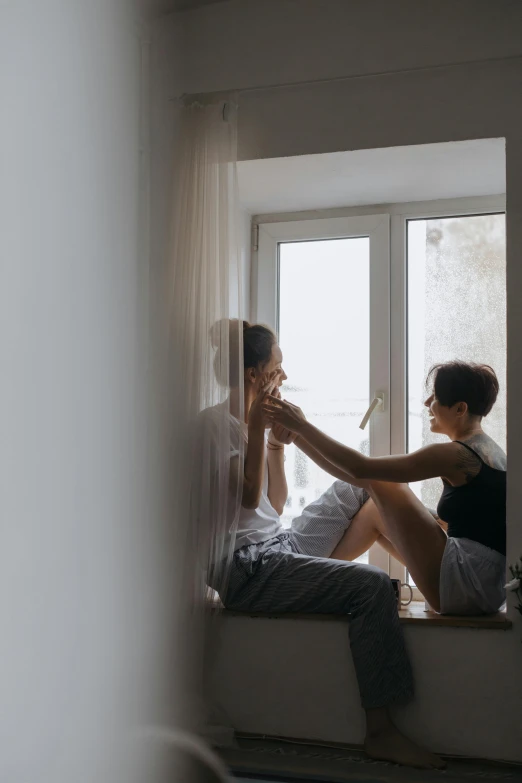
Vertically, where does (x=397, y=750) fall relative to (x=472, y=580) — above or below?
below

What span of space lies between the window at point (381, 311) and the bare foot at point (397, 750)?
1.99 ft

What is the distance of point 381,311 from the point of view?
2.64m

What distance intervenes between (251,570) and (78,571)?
19.4 inches

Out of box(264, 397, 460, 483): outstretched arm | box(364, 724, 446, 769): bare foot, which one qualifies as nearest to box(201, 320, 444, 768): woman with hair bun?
box(364, 724, 446, 769): bare foot

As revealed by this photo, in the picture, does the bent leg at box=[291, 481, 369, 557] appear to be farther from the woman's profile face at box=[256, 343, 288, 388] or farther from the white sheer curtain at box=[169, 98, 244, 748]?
the woman's profile face at box=[256, 343, 288, 388]

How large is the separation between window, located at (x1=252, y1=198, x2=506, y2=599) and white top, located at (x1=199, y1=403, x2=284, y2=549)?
44cm

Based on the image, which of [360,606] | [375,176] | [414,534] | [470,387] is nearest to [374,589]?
[360,606]

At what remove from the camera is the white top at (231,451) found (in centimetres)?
219

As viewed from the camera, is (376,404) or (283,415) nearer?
(283,415)

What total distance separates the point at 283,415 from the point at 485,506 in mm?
613

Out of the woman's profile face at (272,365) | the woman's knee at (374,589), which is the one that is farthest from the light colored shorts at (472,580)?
the woman's profile face at (272,365)

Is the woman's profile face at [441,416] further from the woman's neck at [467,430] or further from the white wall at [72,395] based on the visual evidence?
the white wall at [72,395]

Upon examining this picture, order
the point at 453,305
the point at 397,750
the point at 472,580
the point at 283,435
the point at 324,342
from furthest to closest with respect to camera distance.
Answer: the point at 324,342
the point at 453,305
the point at 283,435
the point at 472,580
the point at 397,750

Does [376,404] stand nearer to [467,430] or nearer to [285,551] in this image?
[467,430]
